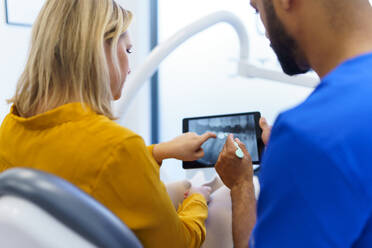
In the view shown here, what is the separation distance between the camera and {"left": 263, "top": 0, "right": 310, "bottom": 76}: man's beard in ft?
2.50

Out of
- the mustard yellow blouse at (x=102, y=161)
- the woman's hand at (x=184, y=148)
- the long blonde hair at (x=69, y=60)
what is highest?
the long blonde hair at (x=69, y=60)

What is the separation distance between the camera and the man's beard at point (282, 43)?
762mm

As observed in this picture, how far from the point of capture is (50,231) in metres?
0.48

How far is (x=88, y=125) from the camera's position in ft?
2.56

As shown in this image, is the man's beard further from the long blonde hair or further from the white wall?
the white wall

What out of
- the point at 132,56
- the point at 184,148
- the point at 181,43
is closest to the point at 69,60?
the point at 184,148

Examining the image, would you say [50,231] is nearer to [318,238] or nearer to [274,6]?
[318,238]

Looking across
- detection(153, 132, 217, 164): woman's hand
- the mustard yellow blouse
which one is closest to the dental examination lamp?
detection(153, 132, 217, 164): woman's hand

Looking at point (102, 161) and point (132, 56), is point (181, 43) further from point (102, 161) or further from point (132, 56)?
point (132, 56)

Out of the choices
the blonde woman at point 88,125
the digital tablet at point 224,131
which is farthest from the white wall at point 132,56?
the blonde woman at point 88,125

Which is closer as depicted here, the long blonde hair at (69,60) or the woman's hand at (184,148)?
the long blonde hair at (69,60)

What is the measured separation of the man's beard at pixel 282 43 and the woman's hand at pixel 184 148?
0.38 metres

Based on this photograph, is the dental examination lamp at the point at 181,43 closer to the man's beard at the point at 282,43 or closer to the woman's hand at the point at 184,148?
the woman's hand at the point at 184,148

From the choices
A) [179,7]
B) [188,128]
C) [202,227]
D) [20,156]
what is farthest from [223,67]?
[20,156]
